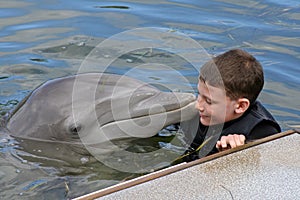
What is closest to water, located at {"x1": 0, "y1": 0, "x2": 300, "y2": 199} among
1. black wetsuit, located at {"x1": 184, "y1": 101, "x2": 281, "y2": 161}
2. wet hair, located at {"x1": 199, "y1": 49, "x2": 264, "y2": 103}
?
black wetsuit, located at {"x1": 184, "y1": 101, "x2": 281, "y2": 161}

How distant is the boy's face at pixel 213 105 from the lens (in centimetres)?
455

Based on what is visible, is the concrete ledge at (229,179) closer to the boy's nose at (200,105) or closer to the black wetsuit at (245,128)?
the black wetsuit at (245,128)

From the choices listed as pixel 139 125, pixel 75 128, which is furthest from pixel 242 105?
pixel 75 128

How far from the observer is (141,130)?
489 centimetres

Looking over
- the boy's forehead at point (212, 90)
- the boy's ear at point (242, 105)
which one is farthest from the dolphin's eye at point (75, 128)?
the boy's ear at point (242, 105)

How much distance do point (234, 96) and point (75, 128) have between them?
4.32 ft

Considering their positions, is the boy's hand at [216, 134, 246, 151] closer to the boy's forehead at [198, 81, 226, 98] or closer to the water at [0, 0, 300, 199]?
the boy's forehead at [198, 81, 226, 98]

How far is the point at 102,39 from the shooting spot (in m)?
8.08

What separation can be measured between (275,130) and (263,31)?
3.97m

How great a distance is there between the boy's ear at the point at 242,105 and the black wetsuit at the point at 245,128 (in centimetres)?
5

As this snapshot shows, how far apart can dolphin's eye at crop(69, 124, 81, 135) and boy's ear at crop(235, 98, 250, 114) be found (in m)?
1.28

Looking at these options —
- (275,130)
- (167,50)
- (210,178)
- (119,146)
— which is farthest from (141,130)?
(167,50)

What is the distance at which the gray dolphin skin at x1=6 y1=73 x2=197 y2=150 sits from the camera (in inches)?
185

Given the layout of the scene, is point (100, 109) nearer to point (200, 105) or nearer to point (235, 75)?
point (200, 105)
